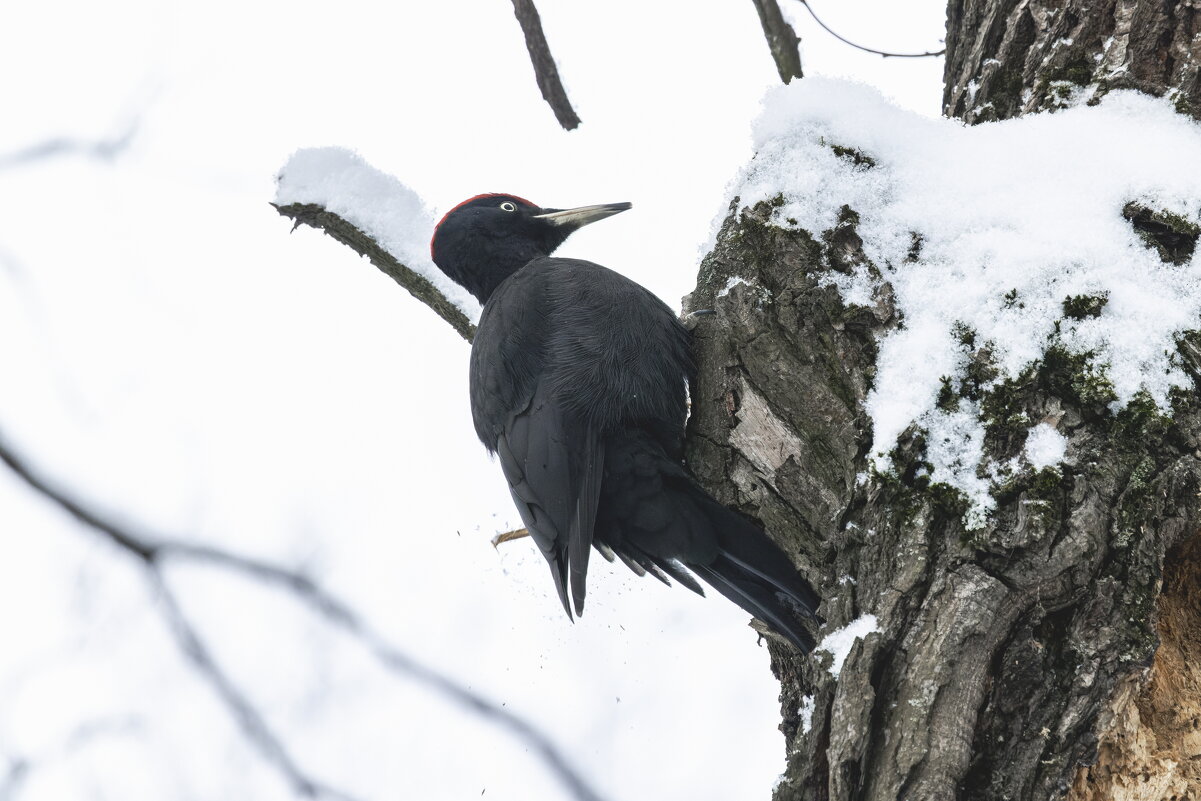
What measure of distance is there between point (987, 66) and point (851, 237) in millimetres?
789

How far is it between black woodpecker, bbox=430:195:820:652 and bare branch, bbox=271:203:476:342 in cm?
19

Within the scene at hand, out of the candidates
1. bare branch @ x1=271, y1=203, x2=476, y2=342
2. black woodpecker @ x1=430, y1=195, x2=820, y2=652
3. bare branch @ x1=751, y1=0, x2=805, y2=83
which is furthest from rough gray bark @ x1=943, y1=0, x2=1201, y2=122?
bare branch @ x1=271, y1=203, x2=476, y2=342

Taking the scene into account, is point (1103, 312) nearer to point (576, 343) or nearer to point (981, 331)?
point (981, 331)

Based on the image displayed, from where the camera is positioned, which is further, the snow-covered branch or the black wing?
the snow-covered branch

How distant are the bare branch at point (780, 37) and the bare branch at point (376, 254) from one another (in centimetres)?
134

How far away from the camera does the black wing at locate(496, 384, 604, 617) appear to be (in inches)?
91.6

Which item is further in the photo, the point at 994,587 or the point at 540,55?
the point at 540,55

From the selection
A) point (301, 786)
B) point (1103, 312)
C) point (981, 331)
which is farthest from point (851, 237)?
point (301, 786)

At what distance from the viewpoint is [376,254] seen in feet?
9.52

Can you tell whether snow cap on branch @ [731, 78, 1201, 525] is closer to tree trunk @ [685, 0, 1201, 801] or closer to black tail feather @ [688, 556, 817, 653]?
tree trunk @ [685, 0, 1201, 801]

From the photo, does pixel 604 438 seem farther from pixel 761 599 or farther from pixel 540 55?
pixel 540 55

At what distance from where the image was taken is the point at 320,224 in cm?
287

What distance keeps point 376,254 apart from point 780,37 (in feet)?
4.97

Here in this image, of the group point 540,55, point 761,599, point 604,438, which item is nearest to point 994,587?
point 761,599
